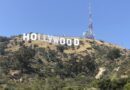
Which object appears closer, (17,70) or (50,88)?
(50,88)

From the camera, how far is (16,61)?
194750 mm

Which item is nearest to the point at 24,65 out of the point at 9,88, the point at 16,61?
the point at 16,61

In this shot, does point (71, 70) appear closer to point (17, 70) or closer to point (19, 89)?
point (17, 70)

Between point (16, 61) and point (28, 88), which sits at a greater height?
point (16, 61)

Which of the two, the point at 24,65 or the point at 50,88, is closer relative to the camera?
the point at 50,88

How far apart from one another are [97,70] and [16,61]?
121 ft

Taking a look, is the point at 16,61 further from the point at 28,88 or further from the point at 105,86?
the point at 105,86

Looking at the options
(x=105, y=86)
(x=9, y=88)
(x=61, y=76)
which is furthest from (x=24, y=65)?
(x=105, y=86)

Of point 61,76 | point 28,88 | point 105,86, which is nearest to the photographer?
point 105,86

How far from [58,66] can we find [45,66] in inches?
253

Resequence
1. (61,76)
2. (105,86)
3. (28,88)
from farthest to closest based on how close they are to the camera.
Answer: (61,76)
(28,88)
(105,86)

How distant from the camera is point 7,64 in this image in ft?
633

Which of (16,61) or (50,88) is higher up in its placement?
(16,61)

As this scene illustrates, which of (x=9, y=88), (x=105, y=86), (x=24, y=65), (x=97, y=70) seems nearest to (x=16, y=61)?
(x=24, y=65)
